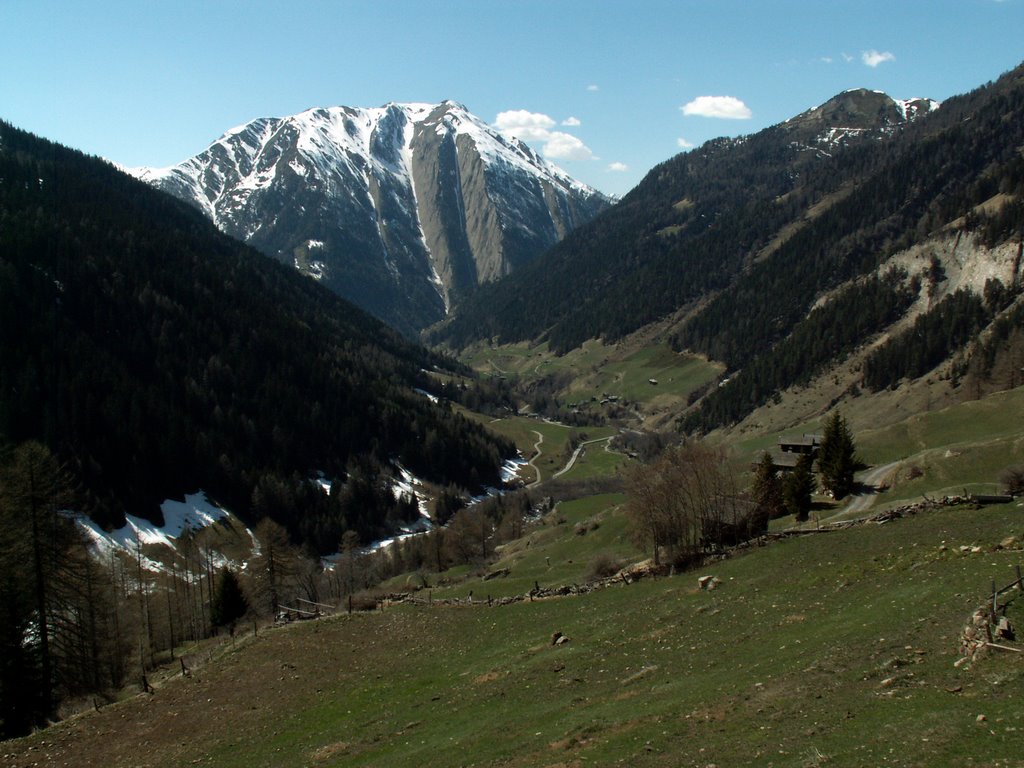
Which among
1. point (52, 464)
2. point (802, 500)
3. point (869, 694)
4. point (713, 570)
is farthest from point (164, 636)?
point (869, 694)

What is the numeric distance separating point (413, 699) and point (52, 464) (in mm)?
36727

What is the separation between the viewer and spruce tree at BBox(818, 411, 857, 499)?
234 feet

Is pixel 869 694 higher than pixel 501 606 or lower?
A: higher

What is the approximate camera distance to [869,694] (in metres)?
21.3

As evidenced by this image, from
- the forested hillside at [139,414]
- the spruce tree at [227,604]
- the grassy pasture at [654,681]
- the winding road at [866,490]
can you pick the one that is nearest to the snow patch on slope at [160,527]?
the forested hillside at [139,414]

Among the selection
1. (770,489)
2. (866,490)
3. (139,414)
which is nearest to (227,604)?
(770,489)

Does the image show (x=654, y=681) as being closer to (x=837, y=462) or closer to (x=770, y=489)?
(x=770, y=489)

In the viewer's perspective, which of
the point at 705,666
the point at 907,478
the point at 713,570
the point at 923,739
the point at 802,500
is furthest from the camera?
the point at 907,478

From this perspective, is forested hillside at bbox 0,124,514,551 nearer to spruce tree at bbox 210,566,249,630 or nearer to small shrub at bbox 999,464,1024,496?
spruce tree at bbox 210,566,249,630

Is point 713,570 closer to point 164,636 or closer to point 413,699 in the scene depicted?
point 413,699

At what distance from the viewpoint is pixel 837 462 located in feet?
235

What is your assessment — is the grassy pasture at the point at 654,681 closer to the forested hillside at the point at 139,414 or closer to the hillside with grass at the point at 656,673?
the hillside with grass at the point at 656,673

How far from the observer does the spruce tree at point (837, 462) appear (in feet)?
234

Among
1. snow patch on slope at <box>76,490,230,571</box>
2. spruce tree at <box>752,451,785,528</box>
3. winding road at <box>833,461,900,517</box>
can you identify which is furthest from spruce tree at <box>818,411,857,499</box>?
snow patch on slope at <box>76,490,230,571</box>
